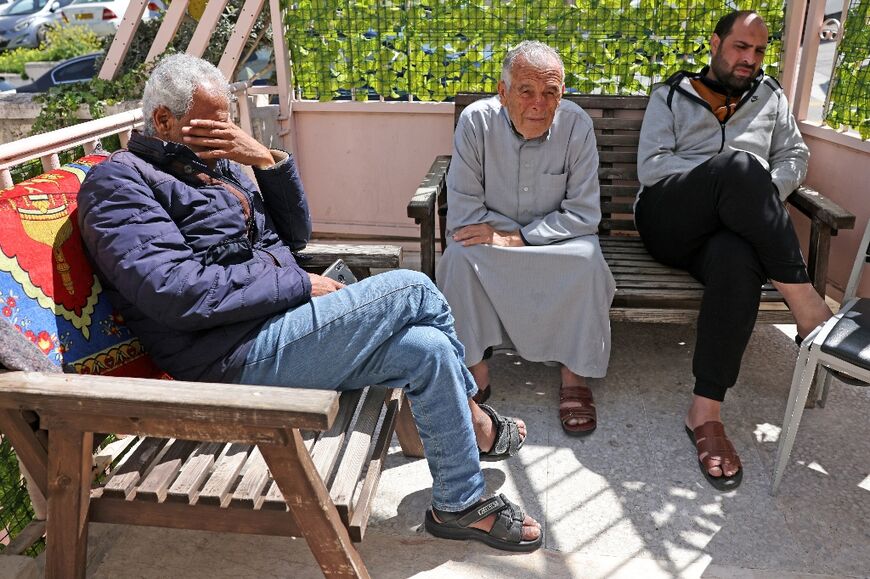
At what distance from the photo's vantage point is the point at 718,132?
3.41 m

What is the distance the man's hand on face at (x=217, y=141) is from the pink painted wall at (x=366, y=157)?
7.15 feet

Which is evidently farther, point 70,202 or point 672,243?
point 672,243

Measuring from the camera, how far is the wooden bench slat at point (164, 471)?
5.92 ft

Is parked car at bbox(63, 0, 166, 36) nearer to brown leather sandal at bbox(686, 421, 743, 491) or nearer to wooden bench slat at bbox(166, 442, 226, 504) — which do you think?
wooden bench slat at bbox(166, 442, 226, 504)

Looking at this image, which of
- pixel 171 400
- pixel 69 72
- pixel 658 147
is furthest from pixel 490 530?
pixel 69 72

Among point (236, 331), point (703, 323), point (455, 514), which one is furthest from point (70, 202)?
point (703, 323)

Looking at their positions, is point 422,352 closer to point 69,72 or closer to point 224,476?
point 224,476

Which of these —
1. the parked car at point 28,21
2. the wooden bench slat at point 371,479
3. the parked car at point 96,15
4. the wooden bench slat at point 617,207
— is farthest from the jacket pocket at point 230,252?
the parked car at point 28,21

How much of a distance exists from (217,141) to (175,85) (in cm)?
19

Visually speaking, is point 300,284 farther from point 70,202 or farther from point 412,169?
point 412,169

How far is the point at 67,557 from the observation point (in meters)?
1.84

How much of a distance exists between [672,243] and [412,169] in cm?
188

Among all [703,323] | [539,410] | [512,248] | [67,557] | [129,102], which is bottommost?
[539,410]

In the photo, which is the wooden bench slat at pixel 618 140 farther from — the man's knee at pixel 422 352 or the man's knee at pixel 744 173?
the man's knee at pixel 422 352
